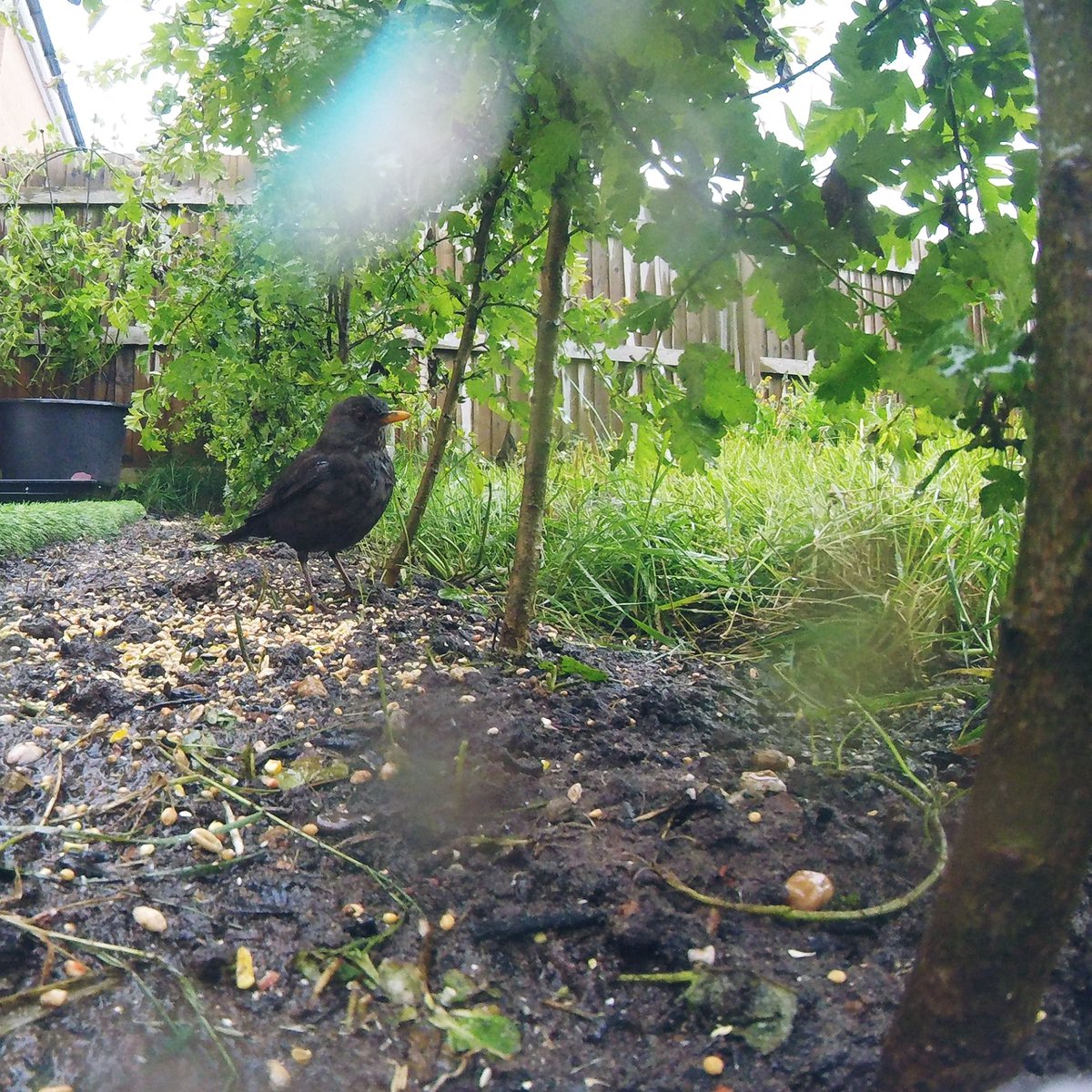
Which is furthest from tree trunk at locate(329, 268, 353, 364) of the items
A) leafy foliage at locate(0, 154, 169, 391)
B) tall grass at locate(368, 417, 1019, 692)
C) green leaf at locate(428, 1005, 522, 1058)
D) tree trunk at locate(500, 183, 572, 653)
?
green leaf at locate(428, 1005, 522, 1058)

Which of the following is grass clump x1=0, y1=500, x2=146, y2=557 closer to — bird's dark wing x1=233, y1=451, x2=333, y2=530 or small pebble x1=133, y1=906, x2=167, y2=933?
bird's dark wing x1=233, y1=451, x2=333, y2=530

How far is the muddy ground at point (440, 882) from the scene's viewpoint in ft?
3.30

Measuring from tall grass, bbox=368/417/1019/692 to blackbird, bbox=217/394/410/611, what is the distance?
38 cm

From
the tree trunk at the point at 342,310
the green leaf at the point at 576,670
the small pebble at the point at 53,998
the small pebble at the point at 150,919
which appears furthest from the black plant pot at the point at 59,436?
the small pebble at the point at 53,998

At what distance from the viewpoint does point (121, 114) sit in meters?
5.48

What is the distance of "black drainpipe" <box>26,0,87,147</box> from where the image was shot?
17.4 ft

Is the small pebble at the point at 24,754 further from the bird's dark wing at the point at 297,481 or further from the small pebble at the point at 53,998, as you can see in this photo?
the bird's dark wing at the point at 297,481

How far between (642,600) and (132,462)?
5.13 metres

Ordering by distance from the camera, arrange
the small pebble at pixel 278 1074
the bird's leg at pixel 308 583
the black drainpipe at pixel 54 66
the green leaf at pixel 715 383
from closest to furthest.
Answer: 1. the small pebble at pixel 278 1074
2. the green leaf at pixel 715 383
3. the bird's leg at pixel 308 583
4. the black drainpipe at pixel 54 66

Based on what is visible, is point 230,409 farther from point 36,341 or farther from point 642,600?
point 36,341

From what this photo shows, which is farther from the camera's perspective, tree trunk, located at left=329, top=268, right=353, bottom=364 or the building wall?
the building wall

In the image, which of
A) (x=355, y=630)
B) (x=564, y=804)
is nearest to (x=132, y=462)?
(x=355, y=630)

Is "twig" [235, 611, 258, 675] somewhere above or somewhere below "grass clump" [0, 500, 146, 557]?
below

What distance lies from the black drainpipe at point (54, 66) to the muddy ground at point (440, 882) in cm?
380
